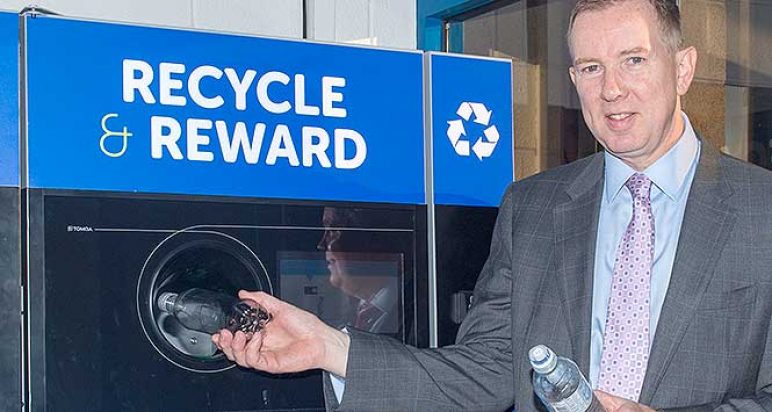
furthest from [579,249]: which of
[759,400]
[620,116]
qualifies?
[759,400]

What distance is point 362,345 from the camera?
1.82 meters

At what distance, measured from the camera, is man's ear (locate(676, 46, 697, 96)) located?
173 cm

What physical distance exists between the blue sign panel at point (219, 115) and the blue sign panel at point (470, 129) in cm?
4

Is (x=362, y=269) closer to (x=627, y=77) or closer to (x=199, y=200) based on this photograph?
(x=199, y=200)

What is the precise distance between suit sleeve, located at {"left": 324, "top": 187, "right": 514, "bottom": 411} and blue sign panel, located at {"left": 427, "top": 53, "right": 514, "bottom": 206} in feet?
0.93

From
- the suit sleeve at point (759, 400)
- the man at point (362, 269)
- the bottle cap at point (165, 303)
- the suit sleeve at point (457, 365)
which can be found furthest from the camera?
the man at point (362, 269)

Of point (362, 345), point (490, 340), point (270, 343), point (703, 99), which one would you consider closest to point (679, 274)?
point (490, 340)

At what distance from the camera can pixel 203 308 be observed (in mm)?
1910

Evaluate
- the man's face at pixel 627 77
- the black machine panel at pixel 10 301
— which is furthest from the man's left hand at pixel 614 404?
the black machine panel at pixel 10 301

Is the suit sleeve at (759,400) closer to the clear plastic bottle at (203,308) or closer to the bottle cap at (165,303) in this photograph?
the clear plastic bottle at (203,308)

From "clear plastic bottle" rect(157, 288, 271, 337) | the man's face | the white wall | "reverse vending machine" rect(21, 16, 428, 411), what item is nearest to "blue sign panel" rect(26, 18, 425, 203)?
"reverse vending machine" rect(21, 16, 428, 411)

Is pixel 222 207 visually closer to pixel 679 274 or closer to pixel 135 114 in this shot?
pixel 135 114

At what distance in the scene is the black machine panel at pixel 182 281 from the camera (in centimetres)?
183

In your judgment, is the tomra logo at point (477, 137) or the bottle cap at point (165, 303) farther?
the tomra logo at point (477, 137)
